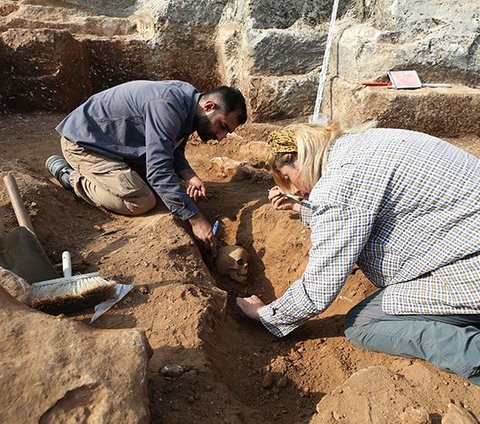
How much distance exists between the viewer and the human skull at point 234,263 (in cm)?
337

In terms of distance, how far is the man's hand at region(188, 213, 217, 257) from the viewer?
350 centimetres

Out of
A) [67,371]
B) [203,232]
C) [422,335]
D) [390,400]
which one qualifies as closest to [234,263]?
[203,232]

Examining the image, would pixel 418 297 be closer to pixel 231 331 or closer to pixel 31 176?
pixel 231 331

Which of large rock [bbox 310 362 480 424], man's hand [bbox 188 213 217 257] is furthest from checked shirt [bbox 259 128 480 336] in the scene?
man's hand [bbox 188 213 217 257]

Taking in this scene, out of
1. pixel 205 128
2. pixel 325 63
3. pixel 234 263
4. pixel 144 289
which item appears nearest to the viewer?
pixel 144 289

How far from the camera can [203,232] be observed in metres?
3.51

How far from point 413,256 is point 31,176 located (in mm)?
3007

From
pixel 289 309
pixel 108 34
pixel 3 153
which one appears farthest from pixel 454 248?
pixel 108 34

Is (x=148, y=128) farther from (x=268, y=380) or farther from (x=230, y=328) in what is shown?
(x=268, y=380)

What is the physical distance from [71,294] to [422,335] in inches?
68.8

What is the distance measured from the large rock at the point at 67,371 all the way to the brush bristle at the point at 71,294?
24.7 inches

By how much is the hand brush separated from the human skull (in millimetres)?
1005

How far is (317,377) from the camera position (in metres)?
2.47

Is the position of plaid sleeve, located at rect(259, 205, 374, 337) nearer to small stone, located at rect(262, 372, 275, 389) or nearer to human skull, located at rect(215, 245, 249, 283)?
small stone, located at rect(262, 372, 275, 389)
